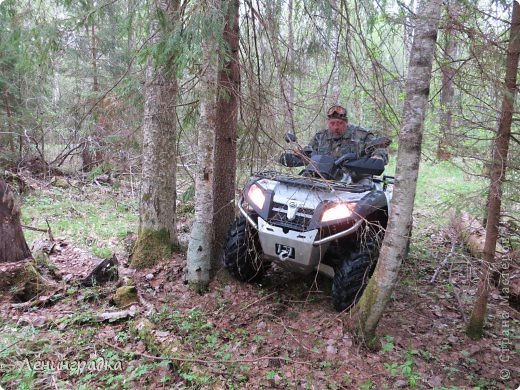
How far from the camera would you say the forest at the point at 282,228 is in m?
3.34

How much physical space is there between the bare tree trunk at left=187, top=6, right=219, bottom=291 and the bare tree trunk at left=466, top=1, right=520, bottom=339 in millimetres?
2636

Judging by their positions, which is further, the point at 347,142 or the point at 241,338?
the point at 347,142

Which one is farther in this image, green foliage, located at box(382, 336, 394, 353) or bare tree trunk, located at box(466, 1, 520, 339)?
green foliage, located at box(382, 336, 394, 353)

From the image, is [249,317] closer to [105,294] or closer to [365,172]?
[105,294]

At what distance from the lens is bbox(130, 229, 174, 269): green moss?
5086 mm

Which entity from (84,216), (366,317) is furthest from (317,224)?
(84,216)

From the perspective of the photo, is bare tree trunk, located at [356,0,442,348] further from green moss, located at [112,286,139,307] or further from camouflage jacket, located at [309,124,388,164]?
green moss, located at [112,286,139,307]

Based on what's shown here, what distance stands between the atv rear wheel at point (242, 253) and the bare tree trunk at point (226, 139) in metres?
0.50

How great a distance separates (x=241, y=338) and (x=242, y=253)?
975 millimetres

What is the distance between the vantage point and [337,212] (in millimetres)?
3705

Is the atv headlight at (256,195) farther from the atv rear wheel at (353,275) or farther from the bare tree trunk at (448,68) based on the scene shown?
the bare tree trunk at (448,68)

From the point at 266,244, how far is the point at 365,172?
1.36 metres

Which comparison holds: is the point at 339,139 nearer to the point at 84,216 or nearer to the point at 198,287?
the point at 198,287

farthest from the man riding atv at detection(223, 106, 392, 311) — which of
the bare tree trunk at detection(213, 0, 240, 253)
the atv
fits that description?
the bare tree trunk at detection(213, 0, 240, 253)
